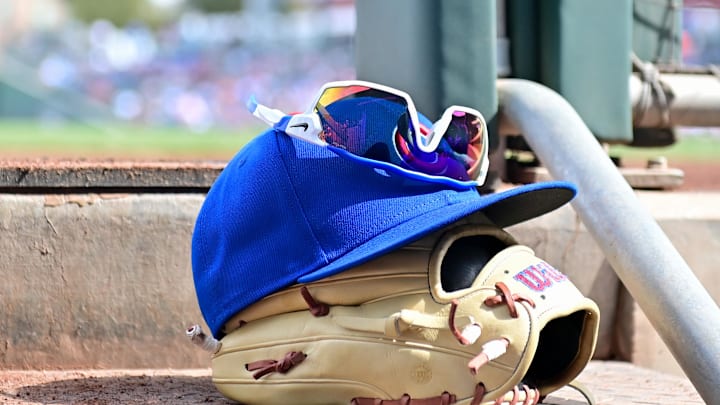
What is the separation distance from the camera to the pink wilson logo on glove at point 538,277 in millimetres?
1390

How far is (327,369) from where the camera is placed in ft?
4.69

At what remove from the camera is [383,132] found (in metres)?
1.48

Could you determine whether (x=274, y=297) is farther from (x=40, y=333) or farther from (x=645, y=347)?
(x=645, y=347)

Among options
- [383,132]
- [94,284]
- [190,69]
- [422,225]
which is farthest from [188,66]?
[422,225]

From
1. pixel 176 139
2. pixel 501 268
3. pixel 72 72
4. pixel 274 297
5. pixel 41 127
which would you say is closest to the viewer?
pixel 501 268

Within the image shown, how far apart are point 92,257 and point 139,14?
2715 cm

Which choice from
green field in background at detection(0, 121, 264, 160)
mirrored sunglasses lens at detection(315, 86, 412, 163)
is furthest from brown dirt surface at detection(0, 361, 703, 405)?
green field in background at detection(0, 121, 264, 160)

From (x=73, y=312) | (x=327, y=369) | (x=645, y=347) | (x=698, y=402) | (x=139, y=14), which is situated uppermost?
(x=327, y=369)

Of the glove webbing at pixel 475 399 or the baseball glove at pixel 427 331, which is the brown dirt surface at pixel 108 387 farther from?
the glove webbing at pixel 475 399

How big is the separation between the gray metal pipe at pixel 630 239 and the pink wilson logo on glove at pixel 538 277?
0.25 m

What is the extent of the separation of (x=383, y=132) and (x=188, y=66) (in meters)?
17.7

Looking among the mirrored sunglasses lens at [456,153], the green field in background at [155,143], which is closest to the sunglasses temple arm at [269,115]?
the mirrored sunglasses lens at [456,153]

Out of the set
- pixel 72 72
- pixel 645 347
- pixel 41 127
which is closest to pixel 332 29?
pixel 72 72

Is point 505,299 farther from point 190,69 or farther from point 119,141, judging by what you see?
point 190,69
